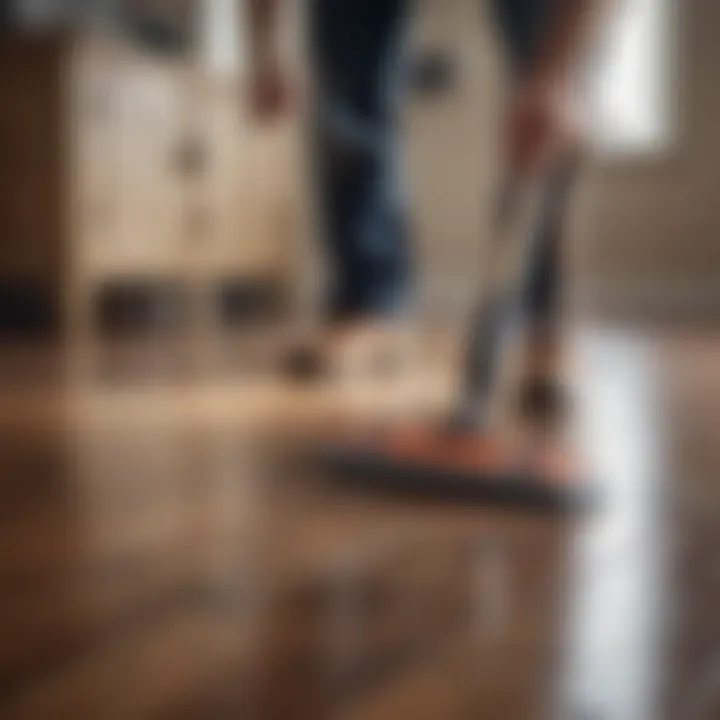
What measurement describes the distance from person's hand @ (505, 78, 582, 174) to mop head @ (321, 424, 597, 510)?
23 cm

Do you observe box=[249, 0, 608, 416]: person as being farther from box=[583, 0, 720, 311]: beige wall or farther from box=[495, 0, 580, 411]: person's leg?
box=[583, 0, 720, 311]: beige wall

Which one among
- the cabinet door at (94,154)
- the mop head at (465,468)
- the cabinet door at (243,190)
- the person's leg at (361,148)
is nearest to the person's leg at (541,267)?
the person's leg at (361,148)

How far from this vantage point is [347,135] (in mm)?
1996

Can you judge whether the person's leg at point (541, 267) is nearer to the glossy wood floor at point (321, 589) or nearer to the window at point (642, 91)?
the glossy wood floor at point (321, 589)

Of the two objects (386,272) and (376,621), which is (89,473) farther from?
(386,272)

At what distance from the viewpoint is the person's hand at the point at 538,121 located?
1123 millimetres

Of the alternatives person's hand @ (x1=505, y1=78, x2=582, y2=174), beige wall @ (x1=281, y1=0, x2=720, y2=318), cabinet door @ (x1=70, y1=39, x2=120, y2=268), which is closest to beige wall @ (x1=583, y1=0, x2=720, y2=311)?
beige wall @ (x1=281, y1=0, x2=720, y2=318)

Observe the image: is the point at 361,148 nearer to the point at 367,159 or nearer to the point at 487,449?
the point at 367,159

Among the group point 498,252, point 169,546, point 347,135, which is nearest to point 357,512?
point 169,546

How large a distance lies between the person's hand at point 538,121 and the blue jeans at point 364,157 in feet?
2.12

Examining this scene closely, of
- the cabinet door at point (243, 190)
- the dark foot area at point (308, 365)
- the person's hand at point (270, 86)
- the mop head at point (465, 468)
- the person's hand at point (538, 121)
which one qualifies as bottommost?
the dark foot area at point (308, 365)

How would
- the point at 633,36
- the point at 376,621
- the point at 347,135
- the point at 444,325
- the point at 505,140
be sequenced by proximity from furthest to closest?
the point at 633,36 < the point at 444,325 < the point at 347,135 < the point at 505,140 < the point at 376,621

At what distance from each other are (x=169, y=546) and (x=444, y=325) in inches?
106

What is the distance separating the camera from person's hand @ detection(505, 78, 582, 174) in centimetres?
112
